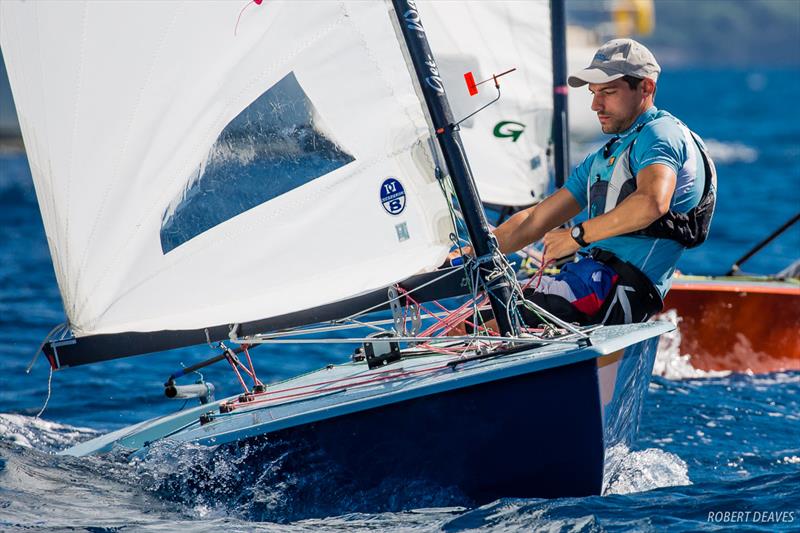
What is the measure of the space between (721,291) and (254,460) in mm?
3506

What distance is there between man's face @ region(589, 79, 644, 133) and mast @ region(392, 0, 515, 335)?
45 cm

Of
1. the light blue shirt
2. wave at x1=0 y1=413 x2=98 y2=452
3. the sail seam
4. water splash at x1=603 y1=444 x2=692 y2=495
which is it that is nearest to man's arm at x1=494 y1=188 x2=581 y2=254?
the light blue shirt

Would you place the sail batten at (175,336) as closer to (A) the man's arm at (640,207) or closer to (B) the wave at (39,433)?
(A) the man's arm at (640,207)

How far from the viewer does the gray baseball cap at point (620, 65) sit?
3.34 m

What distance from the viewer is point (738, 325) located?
603cm

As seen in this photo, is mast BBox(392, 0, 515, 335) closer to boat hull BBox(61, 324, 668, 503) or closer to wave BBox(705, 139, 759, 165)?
boat hull BBox(61, 324, 668, 503)

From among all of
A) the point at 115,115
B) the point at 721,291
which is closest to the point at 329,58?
the point at 115,115

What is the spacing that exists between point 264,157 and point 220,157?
14cm

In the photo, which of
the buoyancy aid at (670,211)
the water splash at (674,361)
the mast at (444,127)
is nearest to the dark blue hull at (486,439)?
the mast at (444,127)

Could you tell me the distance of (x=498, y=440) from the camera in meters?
3.10

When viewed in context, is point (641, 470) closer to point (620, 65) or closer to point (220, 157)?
point (620, 65)

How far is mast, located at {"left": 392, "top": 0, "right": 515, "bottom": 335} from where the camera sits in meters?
3.35

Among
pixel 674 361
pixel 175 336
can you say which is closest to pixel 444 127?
pixel 175 336

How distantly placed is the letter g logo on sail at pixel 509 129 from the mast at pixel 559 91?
1.26ft
